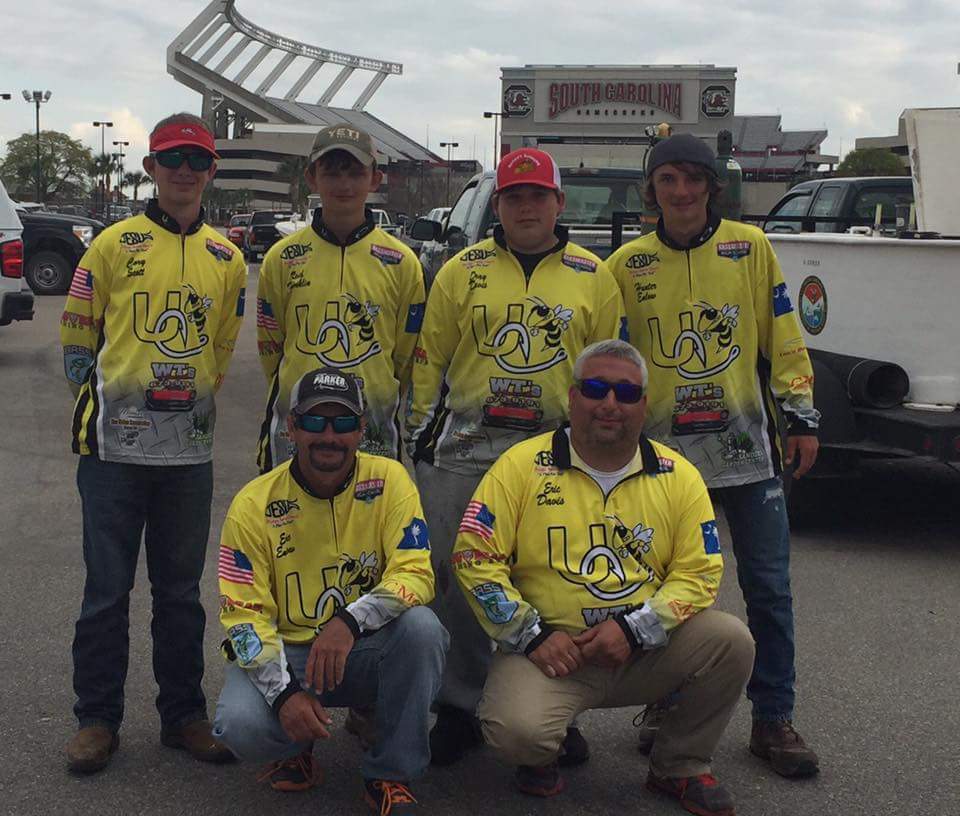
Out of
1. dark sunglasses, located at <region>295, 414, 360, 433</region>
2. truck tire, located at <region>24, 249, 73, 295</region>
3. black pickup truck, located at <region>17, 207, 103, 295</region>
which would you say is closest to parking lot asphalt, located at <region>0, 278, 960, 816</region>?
dark sunglasses, located at <region>295, 414, 360, 433</region>

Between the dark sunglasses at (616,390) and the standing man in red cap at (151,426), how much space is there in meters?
1.33

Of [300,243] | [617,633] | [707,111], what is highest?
[707,111]

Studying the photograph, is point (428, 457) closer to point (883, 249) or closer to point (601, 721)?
point (601, 721)

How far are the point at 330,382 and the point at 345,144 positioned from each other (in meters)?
0.86

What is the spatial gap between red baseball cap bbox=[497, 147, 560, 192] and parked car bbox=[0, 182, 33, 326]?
11.0 metres

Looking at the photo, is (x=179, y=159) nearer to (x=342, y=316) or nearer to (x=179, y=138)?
(x=179, y=138)

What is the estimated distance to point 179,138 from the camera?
4.18 metres

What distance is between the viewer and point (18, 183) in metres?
97.1

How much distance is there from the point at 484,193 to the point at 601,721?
6.21m

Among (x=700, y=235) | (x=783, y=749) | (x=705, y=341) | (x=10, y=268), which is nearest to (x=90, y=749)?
(x=783, y=749)

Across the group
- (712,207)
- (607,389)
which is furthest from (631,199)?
(607,389)

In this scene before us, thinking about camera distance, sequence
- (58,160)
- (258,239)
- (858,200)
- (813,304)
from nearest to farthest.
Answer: (813,304), (858,200), (258,239), (58,160)

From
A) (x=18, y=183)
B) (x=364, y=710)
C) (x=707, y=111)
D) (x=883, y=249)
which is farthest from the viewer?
(x=18, y=183)

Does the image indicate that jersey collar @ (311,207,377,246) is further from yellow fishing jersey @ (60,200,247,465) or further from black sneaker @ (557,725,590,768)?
black sneaker @ (557,725,590,768)
